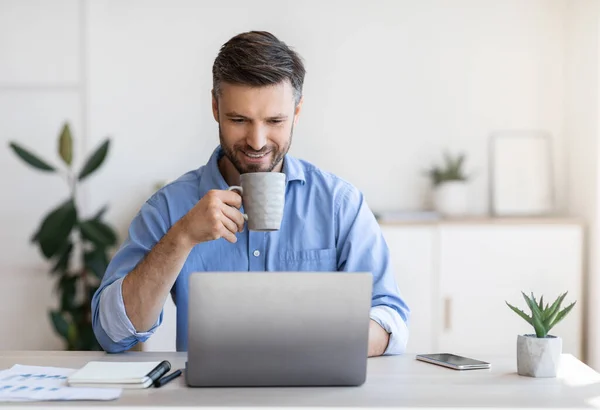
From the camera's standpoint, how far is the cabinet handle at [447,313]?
396 cm

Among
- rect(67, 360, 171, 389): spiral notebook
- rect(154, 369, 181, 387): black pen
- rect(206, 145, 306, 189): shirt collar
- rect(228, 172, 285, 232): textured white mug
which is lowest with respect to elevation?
rect(154, 369, 181, 387): black pen

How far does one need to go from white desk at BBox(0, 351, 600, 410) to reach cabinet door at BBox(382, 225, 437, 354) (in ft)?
7.61

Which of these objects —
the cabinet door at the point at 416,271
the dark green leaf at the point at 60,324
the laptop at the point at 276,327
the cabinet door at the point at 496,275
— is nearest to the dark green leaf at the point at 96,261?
the dark green leaf at the point at 60,324

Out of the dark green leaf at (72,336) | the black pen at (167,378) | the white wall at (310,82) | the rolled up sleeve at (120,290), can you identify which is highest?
the white wall at (310,82)

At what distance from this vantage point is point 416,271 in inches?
155

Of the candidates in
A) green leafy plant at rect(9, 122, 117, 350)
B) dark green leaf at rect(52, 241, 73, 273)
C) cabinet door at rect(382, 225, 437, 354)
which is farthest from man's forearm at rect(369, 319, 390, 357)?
dark green leaf at rect(52, 241, 73, 273)

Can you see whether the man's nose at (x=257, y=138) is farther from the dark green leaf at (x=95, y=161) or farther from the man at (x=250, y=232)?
the dark green leaf at (x=95, y=161)

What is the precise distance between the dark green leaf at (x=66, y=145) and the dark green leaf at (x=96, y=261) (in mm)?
468

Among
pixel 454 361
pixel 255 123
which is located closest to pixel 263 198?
pixel 255 123

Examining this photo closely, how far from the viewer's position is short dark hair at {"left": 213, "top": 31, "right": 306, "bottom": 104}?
1910mm

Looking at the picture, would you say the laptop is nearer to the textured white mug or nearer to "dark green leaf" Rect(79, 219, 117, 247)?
the textured white mug

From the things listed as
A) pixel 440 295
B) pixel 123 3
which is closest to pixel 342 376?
pixel 440 295

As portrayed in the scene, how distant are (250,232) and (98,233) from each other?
2120 mm

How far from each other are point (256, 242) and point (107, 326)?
1.42 feet
